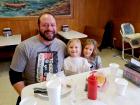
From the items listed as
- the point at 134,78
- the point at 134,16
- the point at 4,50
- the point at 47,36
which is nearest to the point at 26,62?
the point at 47,36

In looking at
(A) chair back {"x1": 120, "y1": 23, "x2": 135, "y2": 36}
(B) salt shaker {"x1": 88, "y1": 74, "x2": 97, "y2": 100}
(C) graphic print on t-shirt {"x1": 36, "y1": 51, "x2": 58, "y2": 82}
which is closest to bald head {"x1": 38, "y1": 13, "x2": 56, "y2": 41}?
(C) graphic print on t-shirt {"x1": 36, "y1": 51, "x2": 58, "y2": 82}

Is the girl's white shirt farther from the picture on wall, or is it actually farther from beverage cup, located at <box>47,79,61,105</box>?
the picture on wall

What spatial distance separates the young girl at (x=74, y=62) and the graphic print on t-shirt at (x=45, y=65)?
151 mm

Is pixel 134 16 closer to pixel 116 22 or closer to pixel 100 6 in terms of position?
pixel 116 22

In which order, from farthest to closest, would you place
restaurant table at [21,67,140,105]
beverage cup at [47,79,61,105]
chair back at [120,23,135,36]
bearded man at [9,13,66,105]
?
chair back at [120,23,135,36] → bearded man at [9,13,66,105] → restaurant table at [21,67,140,105] → beverage cup at [47,79,61,105]

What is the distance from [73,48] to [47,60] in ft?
1.02

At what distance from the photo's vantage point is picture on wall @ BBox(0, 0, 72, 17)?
409 cm

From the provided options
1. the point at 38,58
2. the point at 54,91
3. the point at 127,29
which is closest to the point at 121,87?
the point at 54,91

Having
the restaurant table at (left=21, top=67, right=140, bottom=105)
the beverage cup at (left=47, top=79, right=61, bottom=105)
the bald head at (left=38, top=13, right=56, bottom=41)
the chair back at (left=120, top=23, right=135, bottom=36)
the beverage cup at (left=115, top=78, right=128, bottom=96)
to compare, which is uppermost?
the bald head at (left=38, top=13, right=56, bottom=41)

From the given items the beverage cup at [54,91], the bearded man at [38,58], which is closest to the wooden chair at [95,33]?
the bearded man at [38,58]

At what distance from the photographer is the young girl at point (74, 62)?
187 centimetres

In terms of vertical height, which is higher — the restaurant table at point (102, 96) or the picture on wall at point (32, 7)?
the picture on wall at point (32, 7)

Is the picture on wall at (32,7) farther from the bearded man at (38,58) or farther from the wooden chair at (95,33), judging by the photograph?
the bearded man at (38,58)

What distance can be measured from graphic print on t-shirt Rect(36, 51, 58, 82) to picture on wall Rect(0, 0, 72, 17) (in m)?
2.77
